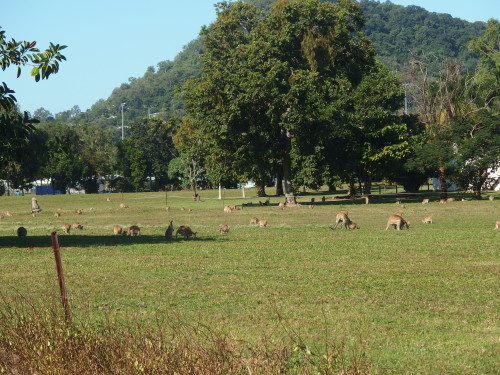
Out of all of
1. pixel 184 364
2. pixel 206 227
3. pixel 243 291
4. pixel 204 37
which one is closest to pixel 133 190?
pixel 204 37

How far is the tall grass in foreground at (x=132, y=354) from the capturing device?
7812mm

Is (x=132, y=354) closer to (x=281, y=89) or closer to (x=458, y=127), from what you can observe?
(x=281, y=89)

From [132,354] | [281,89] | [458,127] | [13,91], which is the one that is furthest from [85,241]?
[458,127]

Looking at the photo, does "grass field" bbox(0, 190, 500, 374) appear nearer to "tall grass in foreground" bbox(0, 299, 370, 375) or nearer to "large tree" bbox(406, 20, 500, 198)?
"tall grass in foreground" bbox(0, 299, 370, 375)

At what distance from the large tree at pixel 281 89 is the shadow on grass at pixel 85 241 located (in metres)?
22.4

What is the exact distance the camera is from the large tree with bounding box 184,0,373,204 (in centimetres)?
5375

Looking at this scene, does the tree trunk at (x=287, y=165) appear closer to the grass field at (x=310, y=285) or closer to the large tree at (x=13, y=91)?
the grass field at (x=310, y=285)

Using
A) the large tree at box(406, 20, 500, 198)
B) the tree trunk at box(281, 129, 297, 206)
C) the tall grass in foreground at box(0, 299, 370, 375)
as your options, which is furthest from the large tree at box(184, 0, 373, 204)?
the tall grass in foreground at box(0, 299, 370, 375)

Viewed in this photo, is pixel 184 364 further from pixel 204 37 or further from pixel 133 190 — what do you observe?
pixel 133 190

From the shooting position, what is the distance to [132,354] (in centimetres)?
829

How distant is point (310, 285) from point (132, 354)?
9.03 meters

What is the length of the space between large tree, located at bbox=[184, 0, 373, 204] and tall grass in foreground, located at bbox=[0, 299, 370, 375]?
44350 millimetres

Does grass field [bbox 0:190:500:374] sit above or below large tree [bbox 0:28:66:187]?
below

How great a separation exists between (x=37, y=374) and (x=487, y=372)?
505cm
